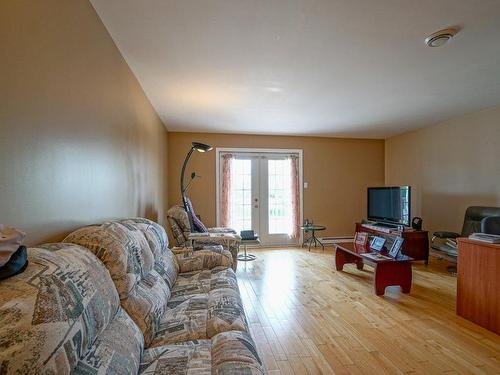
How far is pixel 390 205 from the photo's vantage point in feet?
15.1

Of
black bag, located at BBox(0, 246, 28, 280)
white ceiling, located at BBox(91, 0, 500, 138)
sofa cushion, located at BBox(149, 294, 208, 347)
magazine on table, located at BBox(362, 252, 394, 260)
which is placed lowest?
magazine on table, located at BBox(362, 252, 394, 260)

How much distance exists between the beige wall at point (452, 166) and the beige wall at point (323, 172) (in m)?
0.70

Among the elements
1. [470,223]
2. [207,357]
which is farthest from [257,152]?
[207,357]

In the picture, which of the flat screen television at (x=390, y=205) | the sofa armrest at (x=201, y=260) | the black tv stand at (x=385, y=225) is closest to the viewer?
the sofa armrest at (x=201, y=260)

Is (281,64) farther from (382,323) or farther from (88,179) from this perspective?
(382,323)

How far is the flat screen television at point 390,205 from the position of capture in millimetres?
4222

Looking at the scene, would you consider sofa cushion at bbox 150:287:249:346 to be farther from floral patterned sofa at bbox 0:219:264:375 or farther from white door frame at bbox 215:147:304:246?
white door frame at bbox 215:147:304:246

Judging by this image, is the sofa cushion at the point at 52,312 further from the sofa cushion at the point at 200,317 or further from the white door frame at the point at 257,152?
the white door frame at the point at 257,152

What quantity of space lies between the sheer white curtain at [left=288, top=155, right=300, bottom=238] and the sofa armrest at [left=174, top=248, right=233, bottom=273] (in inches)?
127

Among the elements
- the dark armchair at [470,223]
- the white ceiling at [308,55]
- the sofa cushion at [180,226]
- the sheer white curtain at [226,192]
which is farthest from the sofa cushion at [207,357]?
the sheer white curtain at [226,192]

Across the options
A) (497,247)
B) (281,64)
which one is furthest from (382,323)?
(281,64)

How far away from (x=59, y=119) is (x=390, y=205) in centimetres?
470

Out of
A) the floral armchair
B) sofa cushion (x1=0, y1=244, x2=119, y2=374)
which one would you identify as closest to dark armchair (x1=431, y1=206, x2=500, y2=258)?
the floral armchair

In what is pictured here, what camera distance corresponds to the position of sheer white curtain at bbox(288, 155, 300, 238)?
5.65 m
